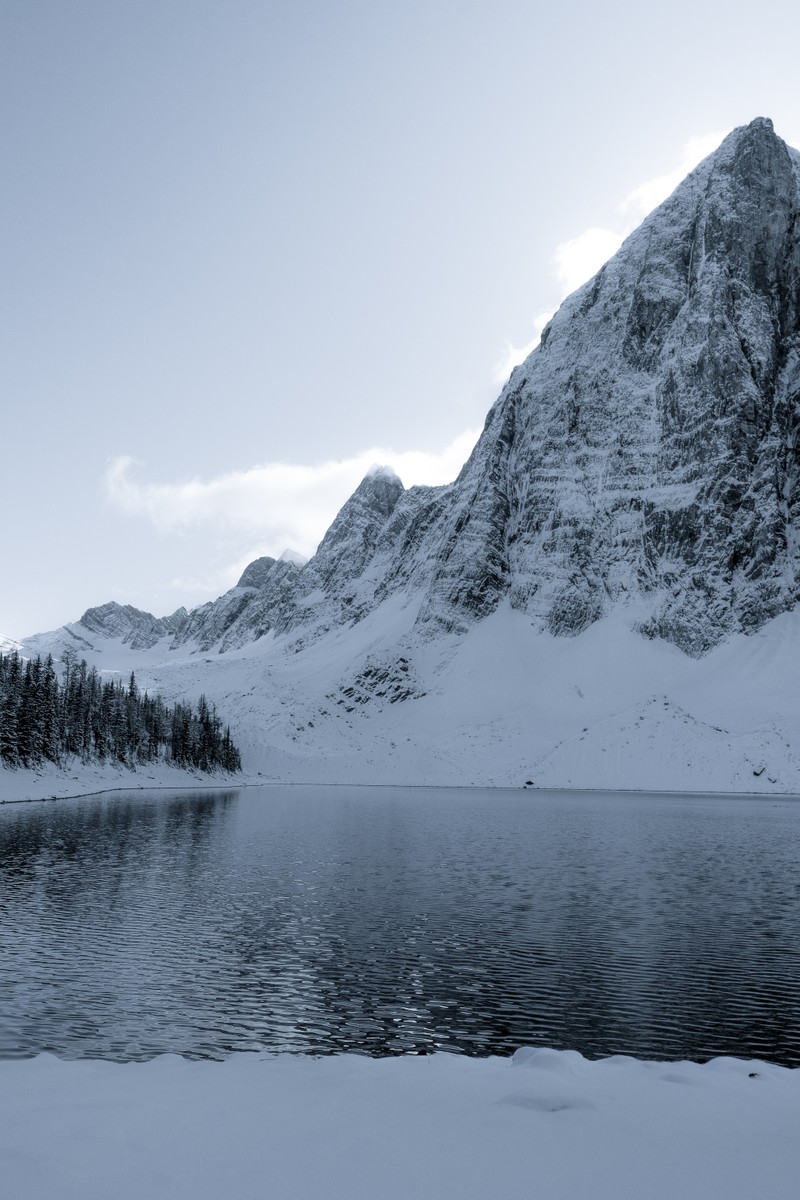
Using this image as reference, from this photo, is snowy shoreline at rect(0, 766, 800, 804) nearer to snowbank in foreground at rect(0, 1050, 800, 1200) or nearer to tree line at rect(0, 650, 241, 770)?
tree line at rect(0, 650, 241, 770)

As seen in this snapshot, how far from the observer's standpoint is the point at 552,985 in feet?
61.3

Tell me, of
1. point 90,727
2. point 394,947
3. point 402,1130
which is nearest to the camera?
point 402,1130

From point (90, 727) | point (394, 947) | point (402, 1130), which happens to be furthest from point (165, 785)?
point (402, 1130)

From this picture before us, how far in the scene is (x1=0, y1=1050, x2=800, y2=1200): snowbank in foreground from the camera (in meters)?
6.88

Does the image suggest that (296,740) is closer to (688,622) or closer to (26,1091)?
(688,622)

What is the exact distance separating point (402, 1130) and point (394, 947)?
14808mm

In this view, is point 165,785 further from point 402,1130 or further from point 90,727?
point 402,1130

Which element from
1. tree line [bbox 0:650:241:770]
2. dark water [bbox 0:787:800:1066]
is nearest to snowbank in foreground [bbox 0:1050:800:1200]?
dark water [bbox 0:787:800:1066]

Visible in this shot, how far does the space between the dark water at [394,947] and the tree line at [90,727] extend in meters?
49.3

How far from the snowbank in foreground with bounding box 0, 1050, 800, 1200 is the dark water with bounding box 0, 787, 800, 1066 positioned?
3.77 meters

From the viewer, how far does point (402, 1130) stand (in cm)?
831

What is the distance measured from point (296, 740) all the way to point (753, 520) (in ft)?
425

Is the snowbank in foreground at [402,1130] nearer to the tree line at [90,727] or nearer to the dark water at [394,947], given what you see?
the dark water at [394,947]

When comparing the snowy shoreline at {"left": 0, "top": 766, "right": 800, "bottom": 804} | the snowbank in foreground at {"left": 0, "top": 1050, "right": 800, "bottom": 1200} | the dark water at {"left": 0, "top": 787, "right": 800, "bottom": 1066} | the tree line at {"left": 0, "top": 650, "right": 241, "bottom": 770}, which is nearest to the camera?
the snowbank in foreground at {"left": 0, "top": 1050, "right": 800, "bottom": 1200}
